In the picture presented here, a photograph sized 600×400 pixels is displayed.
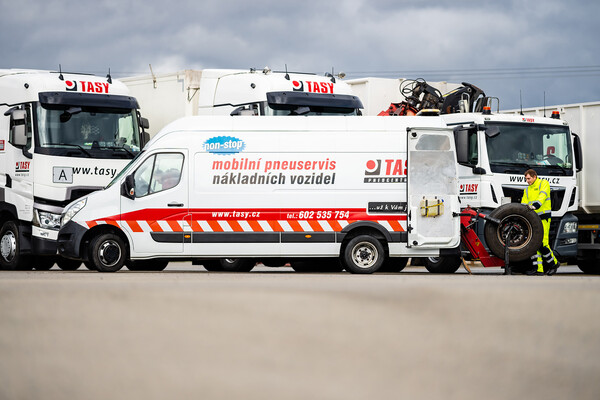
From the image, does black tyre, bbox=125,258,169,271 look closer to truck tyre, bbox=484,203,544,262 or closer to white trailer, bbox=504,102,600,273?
truck tyre, bbox=484,203,544,262

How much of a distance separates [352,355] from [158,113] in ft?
49.2

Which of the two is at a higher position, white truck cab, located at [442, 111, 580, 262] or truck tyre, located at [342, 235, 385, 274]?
white truck cab, located at [442, 111, 580, 262]

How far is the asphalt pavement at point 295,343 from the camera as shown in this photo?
702cm

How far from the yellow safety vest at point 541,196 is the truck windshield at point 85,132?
7334 mm

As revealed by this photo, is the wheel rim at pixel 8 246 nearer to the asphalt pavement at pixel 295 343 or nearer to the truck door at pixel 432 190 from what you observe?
the truck door at pixel 432 190

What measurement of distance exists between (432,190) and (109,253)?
536cm

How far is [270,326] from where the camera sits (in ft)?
25.8

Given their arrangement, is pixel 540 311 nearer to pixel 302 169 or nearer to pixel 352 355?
pixel 352 355

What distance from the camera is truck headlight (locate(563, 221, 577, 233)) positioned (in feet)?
59.0

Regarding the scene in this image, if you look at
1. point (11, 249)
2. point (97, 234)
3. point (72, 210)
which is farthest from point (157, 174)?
point (11, 249)

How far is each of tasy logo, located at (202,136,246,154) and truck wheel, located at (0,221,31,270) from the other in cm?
433

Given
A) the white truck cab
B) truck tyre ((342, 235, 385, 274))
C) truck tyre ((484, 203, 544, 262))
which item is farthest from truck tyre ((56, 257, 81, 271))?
truck tyre ((484, 203, 544, 262))

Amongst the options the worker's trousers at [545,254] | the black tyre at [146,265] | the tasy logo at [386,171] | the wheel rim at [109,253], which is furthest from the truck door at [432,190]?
the black tyre at [146,265]

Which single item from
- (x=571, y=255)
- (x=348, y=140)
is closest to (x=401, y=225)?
(x=348, y=140)
